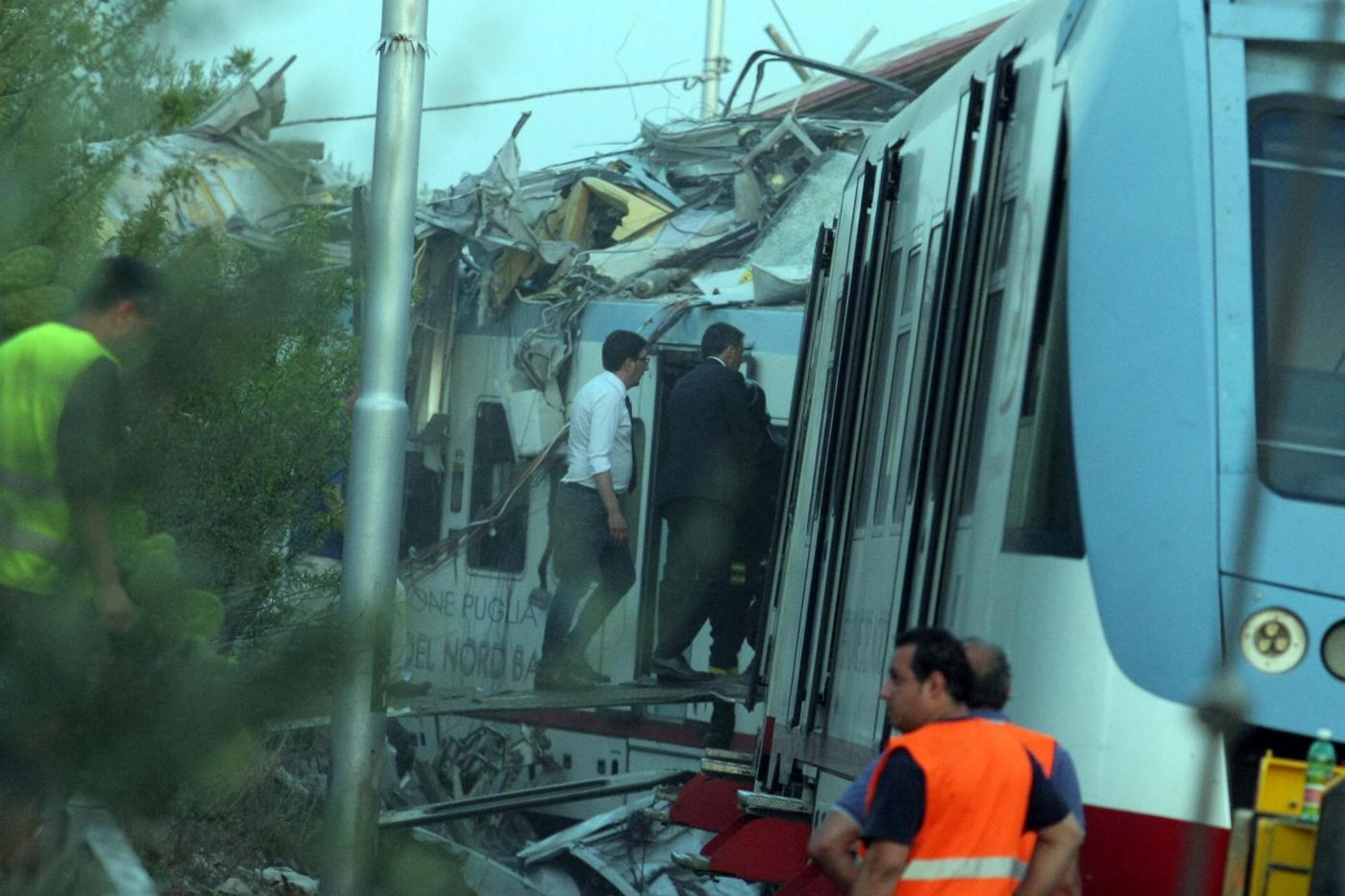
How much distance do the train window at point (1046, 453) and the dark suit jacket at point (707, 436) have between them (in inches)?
227

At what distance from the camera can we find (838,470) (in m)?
7.39

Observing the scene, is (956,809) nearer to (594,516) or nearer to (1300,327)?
(1300,327)

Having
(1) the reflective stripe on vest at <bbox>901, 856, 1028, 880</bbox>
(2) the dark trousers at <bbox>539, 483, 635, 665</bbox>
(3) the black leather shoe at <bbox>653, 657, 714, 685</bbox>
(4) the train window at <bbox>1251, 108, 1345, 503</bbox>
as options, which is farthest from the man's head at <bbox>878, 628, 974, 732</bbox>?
(2) the dark trousers at <bbox>539, 483, 635, 665</bbox>

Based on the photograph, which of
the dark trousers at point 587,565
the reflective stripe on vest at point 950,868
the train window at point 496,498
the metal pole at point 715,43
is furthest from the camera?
the metal pole at point 715,43

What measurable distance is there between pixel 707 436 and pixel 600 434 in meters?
0.64

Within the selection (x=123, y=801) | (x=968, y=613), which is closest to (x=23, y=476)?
(x=123, y=801)

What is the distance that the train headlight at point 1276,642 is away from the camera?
434 cm

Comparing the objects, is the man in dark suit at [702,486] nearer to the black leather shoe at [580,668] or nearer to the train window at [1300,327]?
the black leather shoe at [580,668]

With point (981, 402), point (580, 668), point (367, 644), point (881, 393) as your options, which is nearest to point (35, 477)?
point (367, 644)

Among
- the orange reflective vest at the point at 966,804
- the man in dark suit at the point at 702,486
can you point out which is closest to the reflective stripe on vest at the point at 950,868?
the orange reflective vest at the point at 966,804

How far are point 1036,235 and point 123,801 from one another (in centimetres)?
348

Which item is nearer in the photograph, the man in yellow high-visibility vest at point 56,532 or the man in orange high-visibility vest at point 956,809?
the man in yellow high-visibility vest at point 56,532

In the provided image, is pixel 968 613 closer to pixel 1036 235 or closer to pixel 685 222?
pixel 1036 235

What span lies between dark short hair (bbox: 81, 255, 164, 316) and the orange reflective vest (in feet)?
9.11
